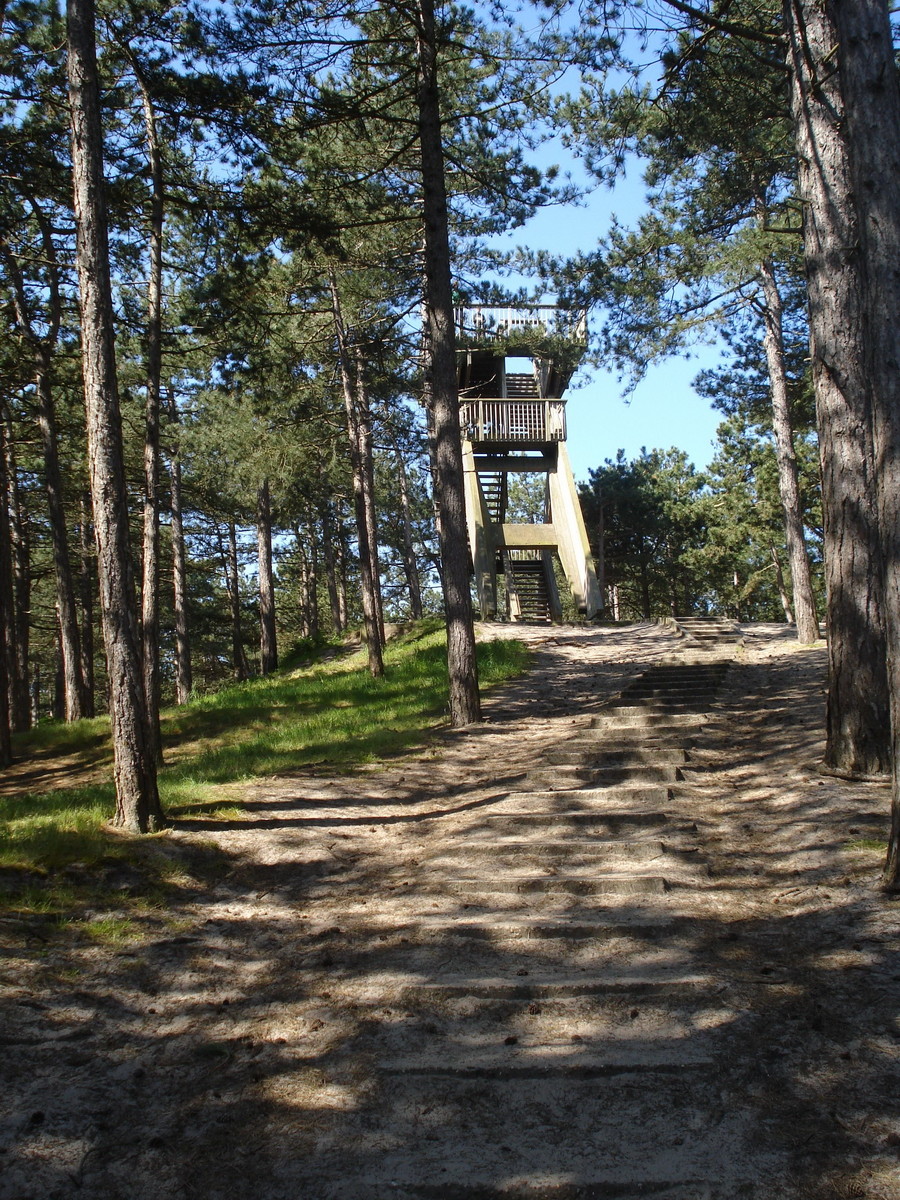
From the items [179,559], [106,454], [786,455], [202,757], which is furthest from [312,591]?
[106,454]

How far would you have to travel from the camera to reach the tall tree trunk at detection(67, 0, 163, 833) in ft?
22.7

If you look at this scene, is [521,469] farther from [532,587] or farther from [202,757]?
[202,757]

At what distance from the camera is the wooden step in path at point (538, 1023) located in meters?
3.36

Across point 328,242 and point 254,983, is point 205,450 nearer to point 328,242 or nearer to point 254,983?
point 328,242

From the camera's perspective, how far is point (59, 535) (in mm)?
16828

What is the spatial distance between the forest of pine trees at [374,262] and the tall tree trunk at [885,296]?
0.02 metres

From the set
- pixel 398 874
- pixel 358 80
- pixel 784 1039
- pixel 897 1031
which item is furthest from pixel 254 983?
pixel 358 80

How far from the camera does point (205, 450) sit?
67.2ft

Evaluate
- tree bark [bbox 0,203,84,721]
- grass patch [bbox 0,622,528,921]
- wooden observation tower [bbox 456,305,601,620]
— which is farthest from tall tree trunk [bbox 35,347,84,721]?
wooden observation tower [bbox 456,305,601,620]

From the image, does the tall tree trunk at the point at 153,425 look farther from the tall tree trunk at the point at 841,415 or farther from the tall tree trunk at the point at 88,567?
the tall tree trunk at the point at 88,567

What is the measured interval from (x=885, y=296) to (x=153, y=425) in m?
9.88

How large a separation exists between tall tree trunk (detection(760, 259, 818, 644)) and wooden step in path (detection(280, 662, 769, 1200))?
33.1ft

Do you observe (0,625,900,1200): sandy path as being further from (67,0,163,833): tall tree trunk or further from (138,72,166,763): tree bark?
(138,72,166,763): tree bark

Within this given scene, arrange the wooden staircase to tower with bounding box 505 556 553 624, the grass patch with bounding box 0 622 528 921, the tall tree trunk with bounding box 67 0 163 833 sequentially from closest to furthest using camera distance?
the grass patch with bounding box 0 622 528 921, the tall tree trunk with bounding box 67 0 163 833, the wooden staircase to tower with bounding box 505 556 553 624
